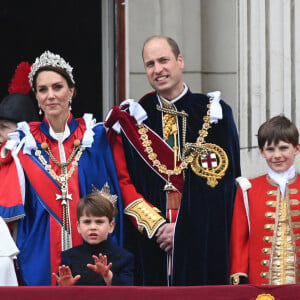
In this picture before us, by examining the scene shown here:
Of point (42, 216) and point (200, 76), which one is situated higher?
point (200, 76)

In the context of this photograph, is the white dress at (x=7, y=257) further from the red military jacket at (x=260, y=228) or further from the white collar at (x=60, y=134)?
the red military jacket at (x=260, y=228)

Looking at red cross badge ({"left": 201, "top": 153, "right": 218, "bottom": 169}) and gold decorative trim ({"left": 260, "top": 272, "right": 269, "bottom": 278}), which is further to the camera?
red cross badge ({"left": 201, "top": 153, "right": 218, "bottom": 169})

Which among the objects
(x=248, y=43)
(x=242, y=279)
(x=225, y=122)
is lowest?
(x=242, y=279)

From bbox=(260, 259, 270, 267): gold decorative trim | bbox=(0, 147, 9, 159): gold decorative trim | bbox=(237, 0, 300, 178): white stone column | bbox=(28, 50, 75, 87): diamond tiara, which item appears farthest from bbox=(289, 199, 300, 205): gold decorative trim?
bbox=(237, 0, 300, 178): white stone column

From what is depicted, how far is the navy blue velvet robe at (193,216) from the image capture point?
22.4 feet

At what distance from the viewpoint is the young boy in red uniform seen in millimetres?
6566

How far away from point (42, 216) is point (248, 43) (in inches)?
104

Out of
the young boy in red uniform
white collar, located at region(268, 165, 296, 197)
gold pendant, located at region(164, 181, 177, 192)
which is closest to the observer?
the young boy in red uniform

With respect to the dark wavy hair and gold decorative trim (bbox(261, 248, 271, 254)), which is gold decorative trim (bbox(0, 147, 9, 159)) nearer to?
the dark wavy hair

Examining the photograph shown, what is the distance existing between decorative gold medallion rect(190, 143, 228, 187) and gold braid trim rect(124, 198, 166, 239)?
1.12 feet

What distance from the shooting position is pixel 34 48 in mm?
11055

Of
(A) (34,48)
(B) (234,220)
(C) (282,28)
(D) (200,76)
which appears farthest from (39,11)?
(B) (234,220)

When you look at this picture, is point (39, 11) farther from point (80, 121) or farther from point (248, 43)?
point (80, 121)

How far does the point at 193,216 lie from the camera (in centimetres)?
681
